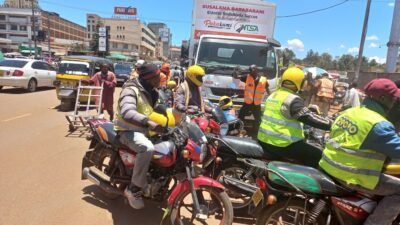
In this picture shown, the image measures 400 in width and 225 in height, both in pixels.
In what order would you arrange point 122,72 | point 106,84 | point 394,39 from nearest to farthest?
point 106,84
point 394,39
point 122,72

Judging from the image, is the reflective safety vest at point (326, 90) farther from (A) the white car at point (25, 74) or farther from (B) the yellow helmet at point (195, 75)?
(A) the white car at point (25, 74)

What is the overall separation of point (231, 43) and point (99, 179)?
6282mm

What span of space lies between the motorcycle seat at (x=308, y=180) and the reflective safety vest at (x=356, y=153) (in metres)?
0.11

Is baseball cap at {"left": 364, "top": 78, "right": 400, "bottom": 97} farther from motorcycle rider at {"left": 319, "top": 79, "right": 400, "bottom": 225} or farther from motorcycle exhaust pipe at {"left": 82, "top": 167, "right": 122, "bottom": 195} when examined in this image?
motorcycle exhaust pipe at {"left": 82, "top": 167, "right": 122, "bottom": 195}

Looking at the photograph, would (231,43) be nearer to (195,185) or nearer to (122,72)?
(195,185)

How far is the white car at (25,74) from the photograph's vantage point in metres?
15.9

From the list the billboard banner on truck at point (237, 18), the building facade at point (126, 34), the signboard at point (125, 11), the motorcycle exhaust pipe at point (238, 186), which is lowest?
the motorcycle exhaust pipe at point (238, 186)

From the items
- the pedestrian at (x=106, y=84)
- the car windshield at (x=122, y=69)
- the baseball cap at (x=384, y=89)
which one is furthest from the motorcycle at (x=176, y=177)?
the car windshield at (x=122, y=69)

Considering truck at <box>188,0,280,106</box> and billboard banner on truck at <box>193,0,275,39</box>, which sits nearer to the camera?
truck at <box>188,0,280,106</box>

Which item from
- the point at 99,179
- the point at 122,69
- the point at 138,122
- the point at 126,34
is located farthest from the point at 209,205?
the point at 126,34

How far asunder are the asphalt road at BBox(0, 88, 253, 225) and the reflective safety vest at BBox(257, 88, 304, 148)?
1104mm

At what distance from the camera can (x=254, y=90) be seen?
26.5 ft

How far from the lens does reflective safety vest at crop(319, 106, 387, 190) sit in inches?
110

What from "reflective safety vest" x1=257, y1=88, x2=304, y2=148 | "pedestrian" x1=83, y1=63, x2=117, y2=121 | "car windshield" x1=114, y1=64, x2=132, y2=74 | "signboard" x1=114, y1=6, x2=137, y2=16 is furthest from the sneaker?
"signboard" x1=114, y1=6, x2=137, y2=16
